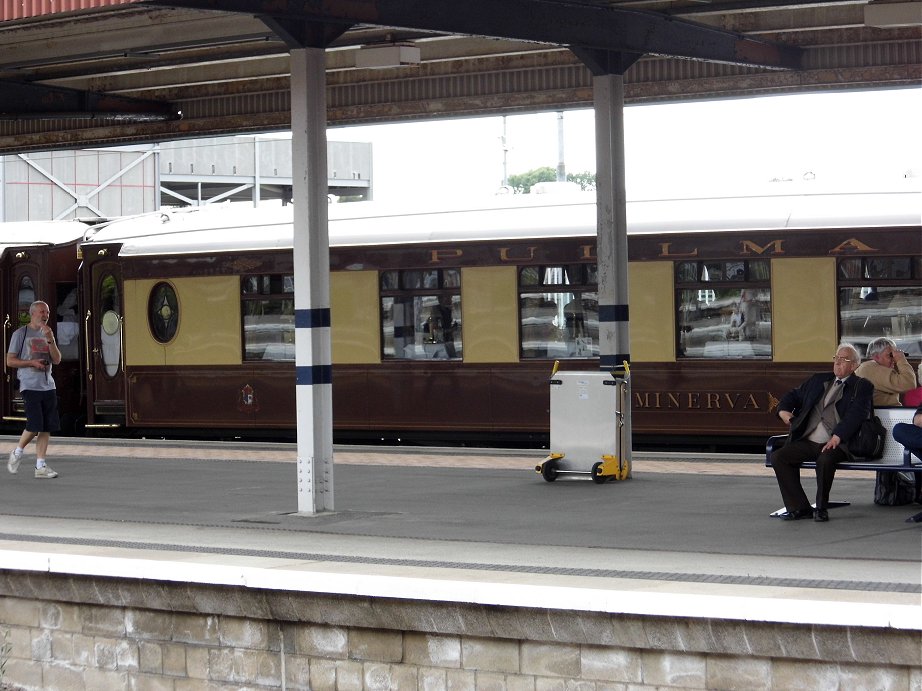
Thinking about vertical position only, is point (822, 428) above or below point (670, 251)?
below

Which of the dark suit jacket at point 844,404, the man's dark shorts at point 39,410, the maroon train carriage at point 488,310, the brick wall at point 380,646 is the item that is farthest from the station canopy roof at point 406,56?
the dark suit jacket at point 844,404

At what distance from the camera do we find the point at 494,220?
59.3 ft

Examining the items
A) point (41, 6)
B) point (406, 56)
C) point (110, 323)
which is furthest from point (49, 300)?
point (41, 6)

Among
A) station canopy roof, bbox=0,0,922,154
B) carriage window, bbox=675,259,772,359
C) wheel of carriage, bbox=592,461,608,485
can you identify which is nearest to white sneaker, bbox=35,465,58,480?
station canopy roof, bbox=0,0,922,154

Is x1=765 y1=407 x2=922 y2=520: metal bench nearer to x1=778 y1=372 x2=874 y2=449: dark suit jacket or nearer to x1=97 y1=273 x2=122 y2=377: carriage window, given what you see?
x1=778 y1=372 x2=874 y2=449: dark suit jacket

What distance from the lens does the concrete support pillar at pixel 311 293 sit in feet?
37.4

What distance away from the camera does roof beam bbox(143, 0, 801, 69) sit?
11.2 m

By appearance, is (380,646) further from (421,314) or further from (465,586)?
(421,314)

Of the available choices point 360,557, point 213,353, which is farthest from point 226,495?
point 213,353

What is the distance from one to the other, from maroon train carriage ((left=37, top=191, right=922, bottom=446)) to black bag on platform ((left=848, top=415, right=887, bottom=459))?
5.55 meters

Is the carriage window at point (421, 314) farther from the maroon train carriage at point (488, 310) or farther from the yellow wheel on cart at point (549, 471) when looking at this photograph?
the yellow wheel on cart at point (549, 471)

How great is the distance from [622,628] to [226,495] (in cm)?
633

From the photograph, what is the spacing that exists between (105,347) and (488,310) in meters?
6.12

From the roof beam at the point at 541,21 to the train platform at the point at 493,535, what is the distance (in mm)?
3590
